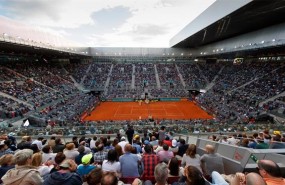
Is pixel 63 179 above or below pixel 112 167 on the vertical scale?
above

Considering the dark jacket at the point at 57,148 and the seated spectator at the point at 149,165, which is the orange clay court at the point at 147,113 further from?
the seated spectator at the point at 149,165

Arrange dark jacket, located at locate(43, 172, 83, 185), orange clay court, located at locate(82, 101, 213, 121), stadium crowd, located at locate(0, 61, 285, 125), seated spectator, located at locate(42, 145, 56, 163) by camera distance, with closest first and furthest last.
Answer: dark jacket, located at locate(43, 172, 83, 185) < seated spectator, located at locate(42, 145, 56, 163) < stadium crowd, located at locate(0, 61, 285, 125) < orange clay court, located at locate(82, 101, 213, 121)

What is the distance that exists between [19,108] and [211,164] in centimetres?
2808

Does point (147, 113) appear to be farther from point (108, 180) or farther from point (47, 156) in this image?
point (108, 180)

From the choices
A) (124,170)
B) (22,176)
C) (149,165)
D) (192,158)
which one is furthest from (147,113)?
(22,176)

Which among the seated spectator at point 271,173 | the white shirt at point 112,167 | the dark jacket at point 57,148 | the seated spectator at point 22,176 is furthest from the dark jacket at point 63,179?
the dark jacket at point 57,148

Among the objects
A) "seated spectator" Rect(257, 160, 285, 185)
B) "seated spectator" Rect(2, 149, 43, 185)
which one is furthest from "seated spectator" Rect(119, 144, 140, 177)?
"seated spectator" Rect(257, 160, 285, 185)

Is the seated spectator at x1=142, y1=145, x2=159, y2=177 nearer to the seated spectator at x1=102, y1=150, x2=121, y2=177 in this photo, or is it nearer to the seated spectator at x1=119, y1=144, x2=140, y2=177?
the seated spectator at x1=119, y1=144, x2=140, y2=177

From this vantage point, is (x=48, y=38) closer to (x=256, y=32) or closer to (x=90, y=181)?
(x=256, y=32)

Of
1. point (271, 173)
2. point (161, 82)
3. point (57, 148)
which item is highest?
point (161, 82)

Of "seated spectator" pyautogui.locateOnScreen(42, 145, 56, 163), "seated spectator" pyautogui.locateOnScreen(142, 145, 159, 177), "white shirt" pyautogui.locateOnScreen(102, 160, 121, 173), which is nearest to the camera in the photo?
"white shirt" pyautogui.locateOnScreen(102, 160, 121, 173)

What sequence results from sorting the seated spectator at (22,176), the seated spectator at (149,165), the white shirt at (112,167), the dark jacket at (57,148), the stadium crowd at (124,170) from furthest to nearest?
the dark jacket at (57,148) < the seated spectator at (149,165) < the white shirt at (112,167) < the seated spectator at (22,176) < the stadium crowd at (124,170)

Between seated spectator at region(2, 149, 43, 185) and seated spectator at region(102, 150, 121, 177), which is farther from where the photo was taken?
seated spectator at region(102, 150, 121, 177)

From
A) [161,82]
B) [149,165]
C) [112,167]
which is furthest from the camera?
[161,82]
